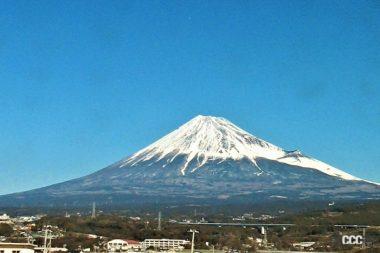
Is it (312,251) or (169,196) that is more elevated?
(169,196)

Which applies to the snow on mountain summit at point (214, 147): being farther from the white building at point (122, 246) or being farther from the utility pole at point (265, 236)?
the white building at point (122, 246)

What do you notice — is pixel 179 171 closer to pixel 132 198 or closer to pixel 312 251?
pixel 132 198

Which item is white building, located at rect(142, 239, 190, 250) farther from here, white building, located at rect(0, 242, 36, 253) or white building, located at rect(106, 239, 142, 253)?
white building, located at rect(0, 242, 36, 253)

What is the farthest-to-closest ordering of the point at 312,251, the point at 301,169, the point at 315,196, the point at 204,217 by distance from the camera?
the point at 301,169, the point at 315,196, the point at 204,217, the point at 312,251

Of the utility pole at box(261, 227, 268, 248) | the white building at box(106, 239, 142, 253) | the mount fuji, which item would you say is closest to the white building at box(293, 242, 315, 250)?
the utility pole at box(261, 227, 268, 248)

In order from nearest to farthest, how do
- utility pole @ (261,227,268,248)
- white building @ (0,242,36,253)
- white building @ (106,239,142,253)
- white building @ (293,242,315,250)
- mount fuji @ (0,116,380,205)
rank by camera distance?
white building @ (0,242,36,253), white building @ (106,239,142,253), white building @ (293,242,315,250), utility pole @ (261,227,268,248), mount fuji @ (0,116,380,205)

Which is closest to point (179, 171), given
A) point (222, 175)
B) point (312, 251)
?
point (222, 175)

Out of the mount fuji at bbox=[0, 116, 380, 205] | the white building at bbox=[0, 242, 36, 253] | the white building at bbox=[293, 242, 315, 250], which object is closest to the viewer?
the white building at bbox=[0, 242, 36, 253]

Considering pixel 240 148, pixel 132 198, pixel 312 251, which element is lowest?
pixel 312 251
